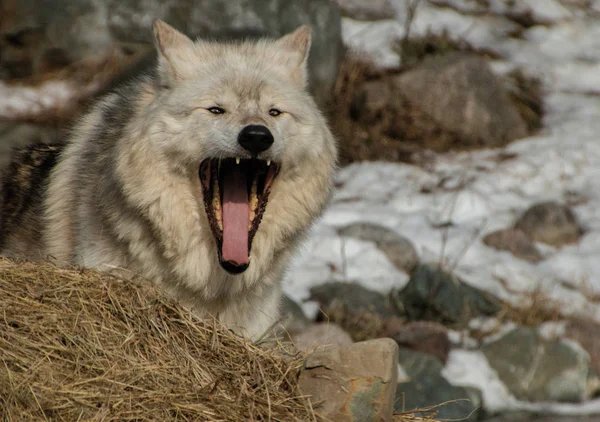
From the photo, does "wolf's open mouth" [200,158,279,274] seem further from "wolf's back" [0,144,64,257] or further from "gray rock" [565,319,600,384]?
"gray rock" [565,319,600,384]

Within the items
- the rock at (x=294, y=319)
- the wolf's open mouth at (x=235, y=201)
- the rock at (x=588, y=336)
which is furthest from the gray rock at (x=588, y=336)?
the wolf's open mouth at (x=235, y=201)

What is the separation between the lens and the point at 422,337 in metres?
6.98

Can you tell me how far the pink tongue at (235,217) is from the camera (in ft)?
14.5

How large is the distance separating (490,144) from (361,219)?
2.42 metres

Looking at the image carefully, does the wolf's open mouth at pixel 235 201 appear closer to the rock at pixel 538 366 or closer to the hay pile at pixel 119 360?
the hay pile at pixel 119 360

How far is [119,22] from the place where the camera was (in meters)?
9.73

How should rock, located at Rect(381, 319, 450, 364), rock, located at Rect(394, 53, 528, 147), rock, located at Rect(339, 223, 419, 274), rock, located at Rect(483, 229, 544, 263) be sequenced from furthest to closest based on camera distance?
1. rock, located at Rect(394, 53, 528, 147)
2. rock, located at Rect(483, 229, 544, 263)
3. rock, located at Rect(339, 223, 419, 274)
4. rock, located at Rect(381, 319, 450, 364)

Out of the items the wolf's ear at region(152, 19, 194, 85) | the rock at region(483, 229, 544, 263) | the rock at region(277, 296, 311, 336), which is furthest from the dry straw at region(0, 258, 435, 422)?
the rock at region(483, 229, 544, 263)

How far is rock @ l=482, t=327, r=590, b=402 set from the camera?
6719 millimetres

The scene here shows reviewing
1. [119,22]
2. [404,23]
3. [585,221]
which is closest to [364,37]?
[404,23]

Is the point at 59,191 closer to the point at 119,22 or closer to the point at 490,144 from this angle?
the point at 119,22

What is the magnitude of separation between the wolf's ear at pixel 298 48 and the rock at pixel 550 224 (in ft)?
14.4

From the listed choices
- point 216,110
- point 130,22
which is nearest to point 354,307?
point 216,110

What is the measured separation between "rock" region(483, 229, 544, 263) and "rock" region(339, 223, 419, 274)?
2.83ft
